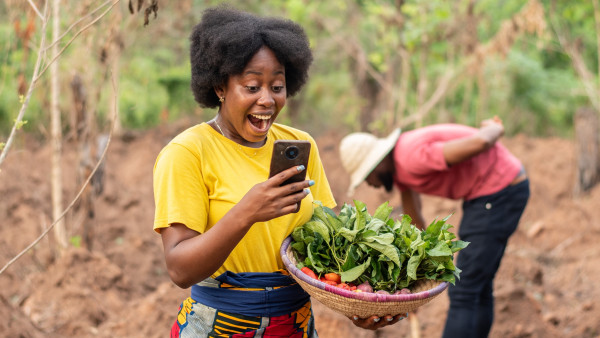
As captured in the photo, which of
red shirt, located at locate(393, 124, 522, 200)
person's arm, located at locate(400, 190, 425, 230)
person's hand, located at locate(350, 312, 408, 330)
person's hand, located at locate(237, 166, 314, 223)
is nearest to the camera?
person's hand, located at locate(237, 166, 314, 223)

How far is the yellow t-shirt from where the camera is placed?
1.84 meters

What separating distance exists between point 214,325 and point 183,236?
38 centimetres

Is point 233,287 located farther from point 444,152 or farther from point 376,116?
point 376,116

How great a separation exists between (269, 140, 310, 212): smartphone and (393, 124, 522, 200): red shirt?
6.54 feet

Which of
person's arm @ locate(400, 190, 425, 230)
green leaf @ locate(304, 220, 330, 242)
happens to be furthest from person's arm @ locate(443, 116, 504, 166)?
green leaf @ locate(304, 220, 330, 242)

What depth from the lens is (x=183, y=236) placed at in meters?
→ 1.83

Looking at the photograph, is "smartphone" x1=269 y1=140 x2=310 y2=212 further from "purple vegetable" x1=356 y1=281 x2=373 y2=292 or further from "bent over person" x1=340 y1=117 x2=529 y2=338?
"bent over person" x1=340 y1=117 x2=529 y2=338

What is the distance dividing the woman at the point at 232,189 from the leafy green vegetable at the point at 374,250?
0.09 metres

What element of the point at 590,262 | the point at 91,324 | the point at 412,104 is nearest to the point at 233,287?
the point at 91,324

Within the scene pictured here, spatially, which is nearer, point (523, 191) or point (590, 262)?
point (523, 191)

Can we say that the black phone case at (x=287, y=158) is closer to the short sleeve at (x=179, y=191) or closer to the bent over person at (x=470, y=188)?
the short sleeve at (x=179, y=191)

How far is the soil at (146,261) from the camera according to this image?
4.50 m

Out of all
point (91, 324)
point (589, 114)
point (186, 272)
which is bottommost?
point (589, 114)

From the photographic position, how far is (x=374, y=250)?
2150mm
